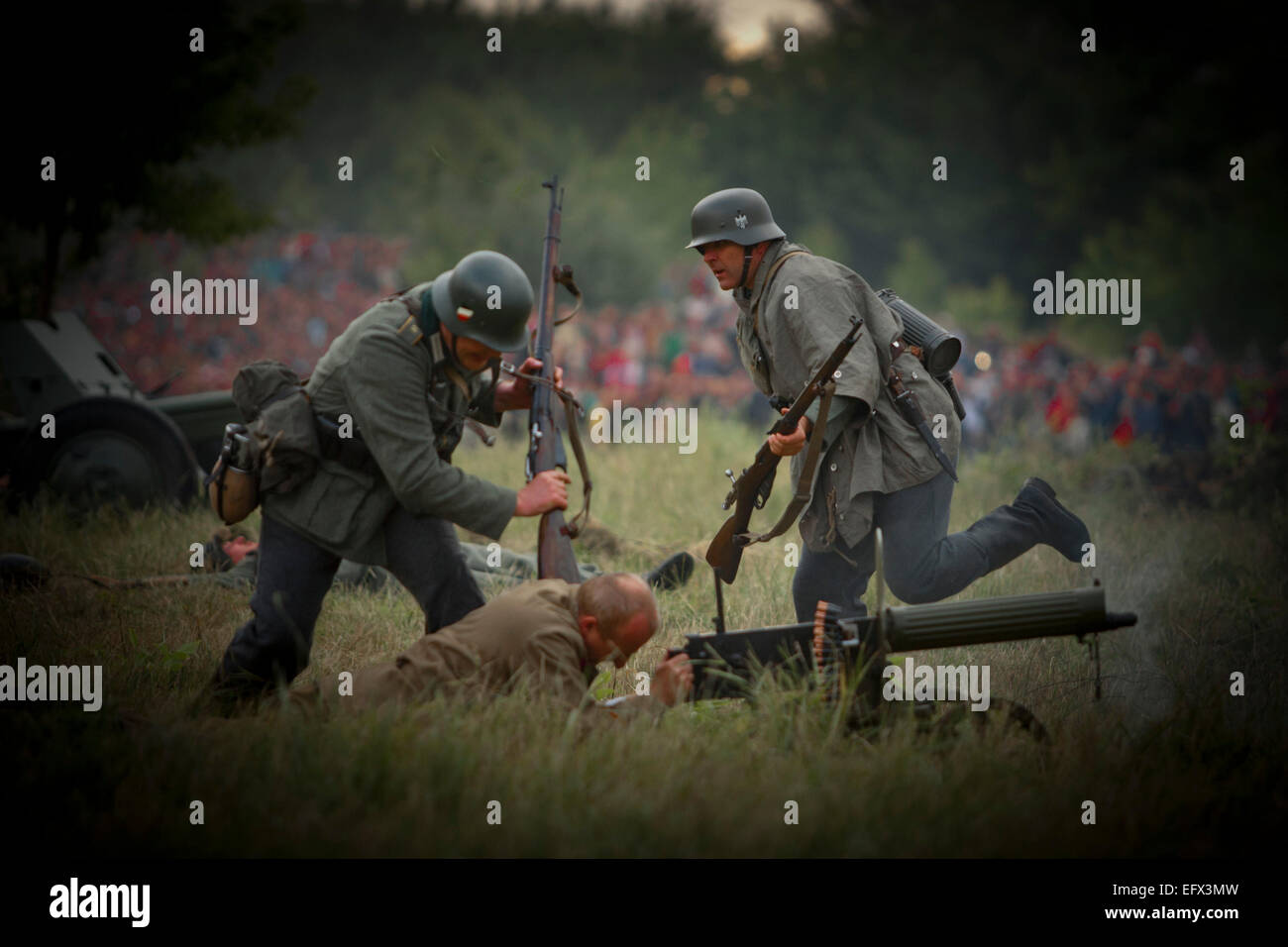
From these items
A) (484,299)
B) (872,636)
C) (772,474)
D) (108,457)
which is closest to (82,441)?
(108,457)

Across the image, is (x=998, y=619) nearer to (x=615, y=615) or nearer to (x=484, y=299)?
(x=615, y=615)

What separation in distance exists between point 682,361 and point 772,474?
11.7 m

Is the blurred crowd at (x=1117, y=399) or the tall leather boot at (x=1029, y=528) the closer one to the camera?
the tall leather boot at (x=1029, y=528)

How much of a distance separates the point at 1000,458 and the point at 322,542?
777 cm

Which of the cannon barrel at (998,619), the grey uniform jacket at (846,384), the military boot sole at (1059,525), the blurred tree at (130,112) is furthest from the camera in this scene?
the blurred tree at (130,112)

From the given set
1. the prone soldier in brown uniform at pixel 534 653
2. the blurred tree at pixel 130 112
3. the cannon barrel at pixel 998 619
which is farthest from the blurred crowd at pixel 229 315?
the cannon barrel at pixel 998 619

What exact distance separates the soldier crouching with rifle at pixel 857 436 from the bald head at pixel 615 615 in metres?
0.89

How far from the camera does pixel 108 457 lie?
8.11 meters

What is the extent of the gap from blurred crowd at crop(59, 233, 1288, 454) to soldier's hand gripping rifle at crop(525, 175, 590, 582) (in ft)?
13.4

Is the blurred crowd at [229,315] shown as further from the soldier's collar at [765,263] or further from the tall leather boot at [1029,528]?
the tall leather boot at [1029,528]

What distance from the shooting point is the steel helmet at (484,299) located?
4.28 meters

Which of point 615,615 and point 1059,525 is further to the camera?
point 1059,525

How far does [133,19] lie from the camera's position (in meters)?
10.7

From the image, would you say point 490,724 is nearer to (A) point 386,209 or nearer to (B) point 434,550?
(B) point 434,550
